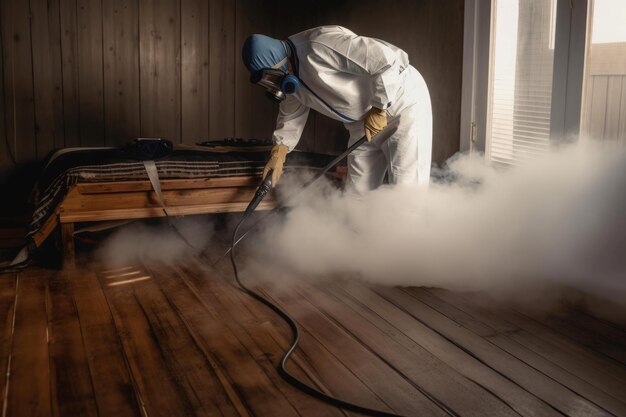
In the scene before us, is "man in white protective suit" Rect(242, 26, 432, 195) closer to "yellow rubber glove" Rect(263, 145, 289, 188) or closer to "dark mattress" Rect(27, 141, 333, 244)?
"yellow rubber glove" Rect(263, 145, 289, 188)

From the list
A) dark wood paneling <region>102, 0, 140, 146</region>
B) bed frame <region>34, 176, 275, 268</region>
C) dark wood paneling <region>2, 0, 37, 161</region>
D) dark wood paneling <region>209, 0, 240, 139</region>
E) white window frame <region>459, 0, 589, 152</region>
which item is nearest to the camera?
white window frame <region>459, 0, 589, 152</region>

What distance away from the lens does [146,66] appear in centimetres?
421

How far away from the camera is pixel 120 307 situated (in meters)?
2.38

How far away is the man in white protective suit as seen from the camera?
2621 millimetres

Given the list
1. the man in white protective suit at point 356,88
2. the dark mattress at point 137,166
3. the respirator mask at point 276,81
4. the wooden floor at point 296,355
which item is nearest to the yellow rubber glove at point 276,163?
the man in white protective suit at point 356,88

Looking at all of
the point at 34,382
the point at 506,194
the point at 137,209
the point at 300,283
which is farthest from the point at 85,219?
the point at 506,194

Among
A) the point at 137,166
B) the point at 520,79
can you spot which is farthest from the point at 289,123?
the point at 520,79

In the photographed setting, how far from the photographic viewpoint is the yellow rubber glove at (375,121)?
2.72 m

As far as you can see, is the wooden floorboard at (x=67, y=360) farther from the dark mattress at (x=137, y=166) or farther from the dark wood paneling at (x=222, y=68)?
the dark wood paneling at (x=222, y=68)

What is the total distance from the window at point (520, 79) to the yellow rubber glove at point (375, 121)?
0.66m

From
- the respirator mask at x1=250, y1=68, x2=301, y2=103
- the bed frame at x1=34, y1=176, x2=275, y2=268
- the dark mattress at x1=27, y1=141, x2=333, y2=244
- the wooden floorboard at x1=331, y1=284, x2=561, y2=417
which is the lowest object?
the wooden floorboard at x1=331, y1=284, x2=561, y2=417

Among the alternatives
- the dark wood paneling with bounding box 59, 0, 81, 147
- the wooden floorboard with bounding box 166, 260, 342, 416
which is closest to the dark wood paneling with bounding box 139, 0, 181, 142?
the dark wood paneling with bounding box 59, 0, 81, 147

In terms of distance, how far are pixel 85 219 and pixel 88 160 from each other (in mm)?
342

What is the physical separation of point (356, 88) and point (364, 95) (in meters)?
0.05
